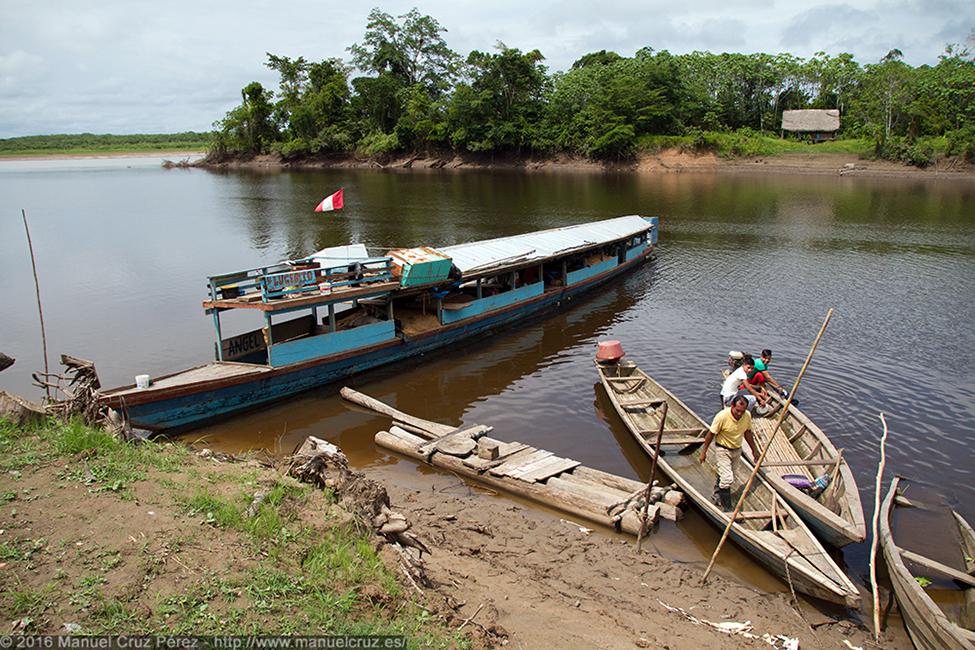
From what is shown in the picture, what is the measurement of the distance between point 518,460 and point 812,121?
75431mm

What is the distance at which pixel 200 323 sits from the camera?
74.9ft

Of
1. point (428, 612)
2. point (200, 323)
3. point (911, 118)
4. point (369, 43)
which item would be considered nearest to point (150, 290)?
point (200, 323)

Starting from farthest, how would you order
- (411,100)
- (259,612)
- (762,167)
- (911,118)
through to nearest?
(411,100)
(762,167)
(911,118)
(259,612)

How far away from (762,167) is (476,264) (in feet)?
198

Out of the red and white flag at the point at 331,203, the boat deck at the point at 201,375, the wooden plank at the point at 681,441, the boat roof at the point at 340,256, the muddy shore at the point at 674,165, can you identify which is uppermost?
the muddy shore at the point at 674,165

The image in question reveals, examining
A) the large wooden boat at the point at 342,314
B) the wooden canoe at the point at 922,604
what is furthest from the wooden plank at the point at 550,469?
the large wooden boat at the point at 342,314

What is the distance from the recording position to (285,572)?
6.43 metres

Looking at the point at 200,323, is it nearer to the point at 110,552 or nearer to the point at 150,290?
the point at 150,290

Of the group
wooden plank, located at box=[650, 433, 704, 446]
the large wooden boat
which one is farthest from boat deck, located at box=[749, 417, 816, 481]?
the large wooden boat

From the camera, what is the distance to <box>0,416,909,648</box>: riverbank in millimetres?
5762

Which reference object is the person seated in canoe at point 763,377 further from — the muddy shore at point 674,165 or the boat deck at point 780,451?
the muddy shore at point 674,165

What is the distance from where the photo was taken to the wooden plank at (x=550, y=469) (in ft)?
38.6

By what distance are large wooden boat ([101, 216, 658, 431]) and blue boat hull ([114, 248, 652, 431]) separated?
0.03 metres

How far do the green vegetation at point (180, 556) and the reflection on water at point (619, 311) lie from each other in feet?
18.7
